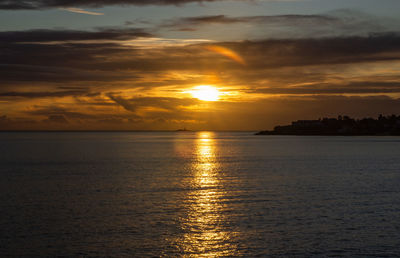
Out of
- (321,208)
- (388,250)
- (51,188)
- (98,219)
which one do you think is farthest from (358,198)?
(51,188)

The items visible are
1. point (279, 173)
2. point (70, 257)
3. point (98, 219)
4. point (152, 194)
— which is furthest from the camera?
point (279, 173)

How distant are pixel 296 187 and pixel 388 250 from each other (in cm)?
2987

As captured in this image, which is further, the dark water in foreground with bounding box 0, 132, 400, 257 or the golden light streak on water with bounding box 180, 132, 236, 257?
the dark water in foreground with bounding box 0, 132, 400, 257

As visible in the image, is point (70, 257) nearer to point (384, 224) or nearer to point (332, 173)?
point (384, 224)

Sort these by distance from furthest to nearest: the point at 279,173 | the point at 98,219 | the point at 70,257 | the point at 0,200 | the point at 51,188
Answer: the point at 279,173 < the point at 51,188 < the point at 0,200 < the point at 98,219 < the point at 70,257

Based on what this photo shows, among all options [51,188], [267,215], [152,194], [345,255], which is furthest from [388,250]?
[51,188]

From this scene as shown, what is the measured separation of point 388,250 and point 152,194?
2887 cm

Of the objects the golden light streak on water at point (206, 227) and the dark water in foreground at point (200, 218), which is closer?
the golden light streak on water at point (206, 227)

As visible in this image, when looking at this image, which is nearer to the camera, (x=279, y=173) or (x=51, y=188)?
(x=51, y=188)

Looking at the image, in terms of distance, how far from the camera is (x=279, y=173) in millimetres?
76062

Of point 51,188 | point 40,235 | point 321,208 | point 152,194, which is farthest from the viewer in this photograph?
point 51,188

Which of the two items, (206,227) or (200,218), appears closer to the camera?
(206,227)

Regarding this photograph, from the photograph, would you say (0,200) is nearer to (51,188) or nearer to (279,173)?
(51,188)

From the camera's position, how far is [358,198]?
47.2m
